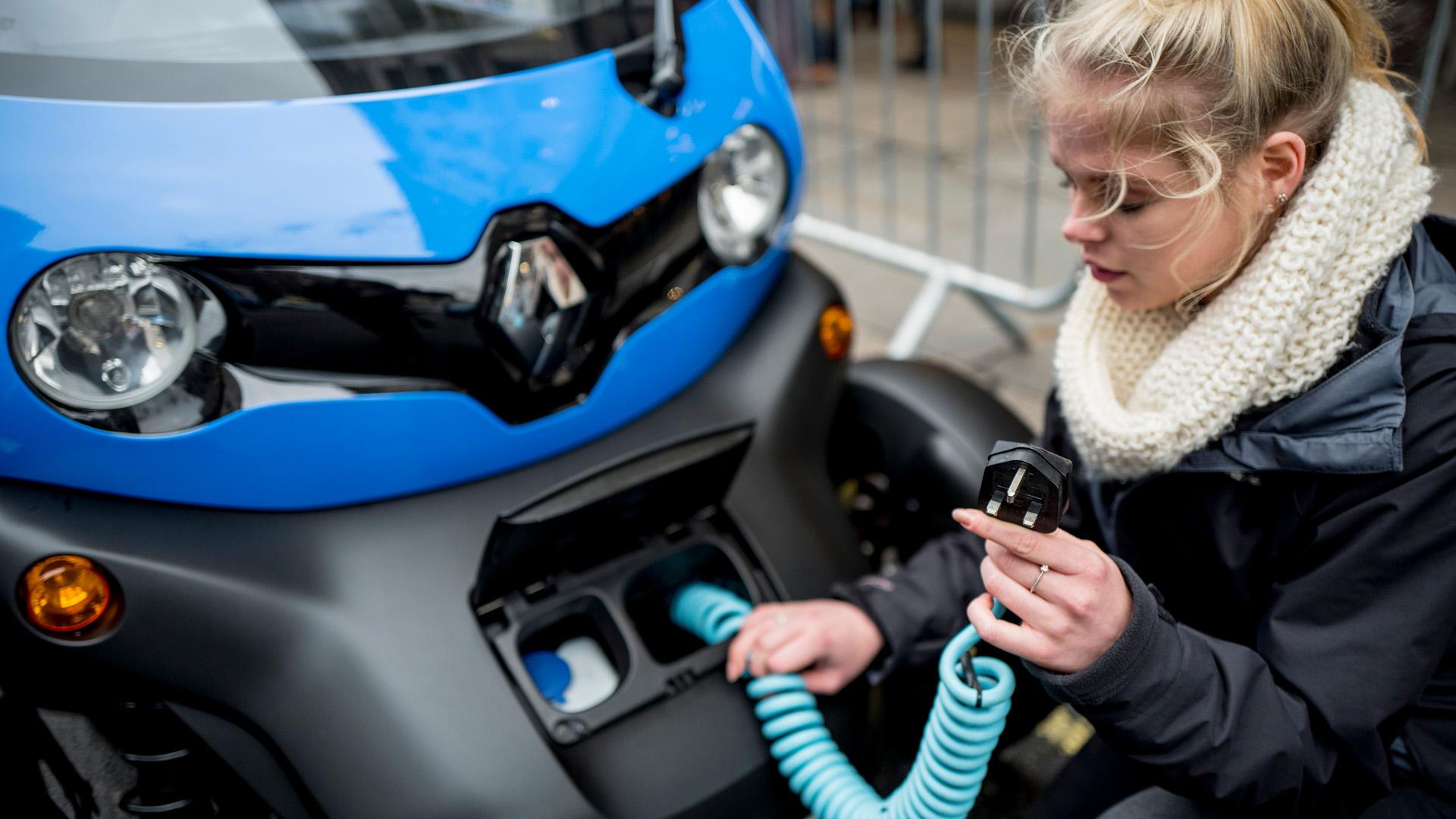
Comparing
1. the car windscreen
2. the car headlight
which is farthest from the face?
the car headlight

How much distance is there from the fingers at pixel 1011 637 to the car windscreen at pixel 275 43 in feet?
2.94

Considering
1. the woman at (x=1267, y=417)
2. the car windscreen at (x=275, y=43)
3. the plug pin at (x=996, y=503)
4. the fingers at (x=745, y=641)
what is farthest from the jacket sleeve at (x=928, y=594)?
the car windscreen at (x=275, y=43)

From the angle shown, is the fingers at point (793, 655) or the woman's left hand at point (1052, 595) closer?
the woman's left hand at point (1052, 595)

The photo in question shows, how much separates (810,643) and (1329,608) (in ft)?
1.83

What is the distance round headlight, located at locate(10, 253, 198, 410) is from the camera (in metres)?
1.11

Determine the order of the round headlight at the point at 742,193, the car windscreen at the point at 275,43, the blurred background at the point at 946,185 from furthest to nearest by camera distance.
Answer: the blurred background at the point at 946,185 → the round headlight at the point at 742,193 → the car windscreen at the point at 275,43

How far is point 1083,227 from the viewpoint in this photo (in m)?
1.12

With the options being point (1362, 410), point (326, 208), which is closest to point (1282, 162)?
point (1362, 410)

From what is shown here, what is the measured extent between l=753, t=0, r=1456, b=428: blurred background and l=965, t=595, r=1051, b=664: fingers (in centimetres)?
66

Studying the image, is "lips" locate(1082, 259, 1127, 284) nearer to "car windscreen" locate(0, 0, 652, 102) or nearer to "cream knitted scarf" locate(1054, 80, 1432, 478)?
"cream knitted scarf" locate(1054, 80, 1432, 478)

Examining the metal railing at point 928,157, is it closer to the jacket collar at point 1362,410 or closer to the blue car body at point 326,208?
the jacket collar at point 1362,410

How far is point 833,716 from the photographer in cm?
136

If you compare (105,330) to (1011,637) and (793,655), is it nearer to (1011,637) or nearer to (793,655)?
(793,655)

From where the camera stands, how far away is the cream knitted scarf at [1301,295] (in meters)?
1.02
